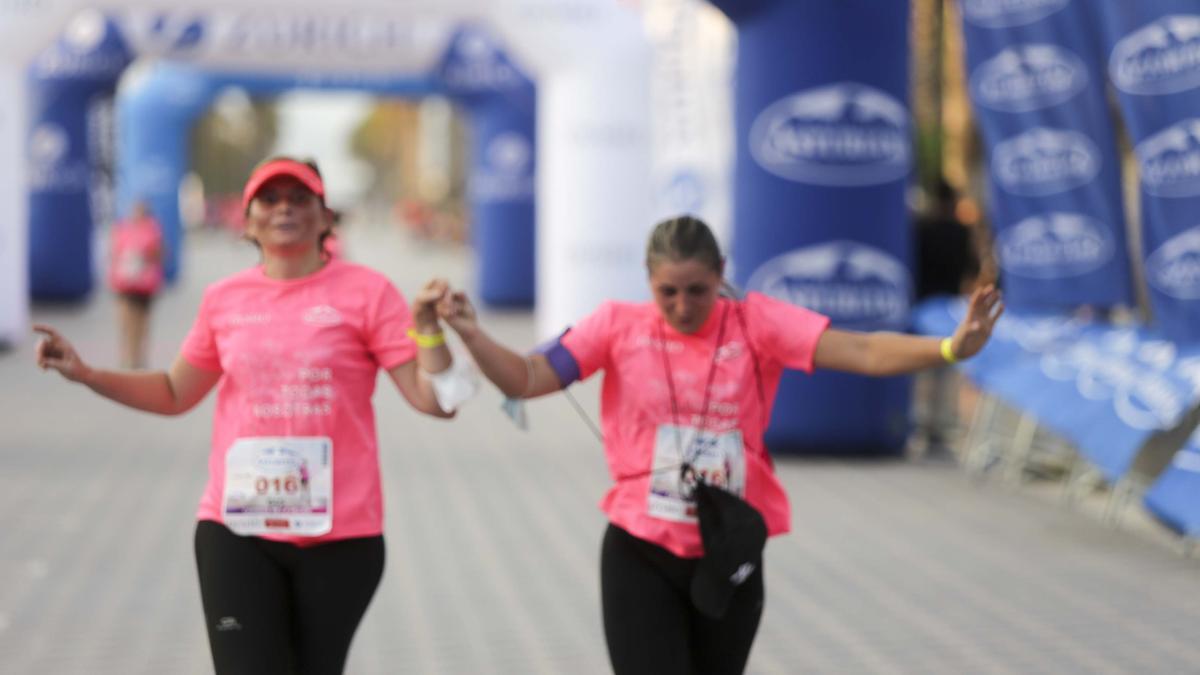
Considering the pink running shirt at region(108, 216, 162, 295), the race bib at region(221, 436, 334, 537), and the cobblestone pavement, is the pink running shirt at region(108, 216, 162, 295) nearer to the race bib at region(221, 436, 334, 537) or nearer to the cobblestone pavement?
the cobblestone pavement

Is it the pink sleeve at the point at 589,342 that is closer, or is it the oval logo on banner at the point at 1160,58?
the pink sleeve at the point at 589,342

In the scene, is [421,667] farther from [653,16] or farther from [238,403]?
[653,16]

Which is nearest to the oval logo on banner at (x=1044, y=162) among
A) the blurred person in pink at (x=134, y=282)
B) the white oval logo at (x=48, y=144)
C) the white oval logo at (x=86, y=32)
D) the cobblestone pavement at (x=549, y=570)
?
the cobblestone pavement at (x=549, y=570)

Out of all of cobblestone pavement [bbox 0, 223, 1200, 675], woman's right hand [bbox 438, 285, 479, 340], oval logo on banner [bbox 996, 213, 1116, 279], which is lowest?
cobblestone pavement [bbox 0, 223, 1200, 675]

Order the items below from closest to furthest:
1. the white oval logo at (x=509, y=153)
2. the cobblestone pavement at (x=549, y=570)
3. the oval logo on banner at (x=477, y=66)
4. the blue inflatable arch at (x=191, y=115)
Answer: the cobblestone pavement at (x=549, y=570)
the oval logo on banner at (x=477, y=66)
the blue inflatable arch at (x=191, y=115)
the white oval logo at (x=509, y=153)

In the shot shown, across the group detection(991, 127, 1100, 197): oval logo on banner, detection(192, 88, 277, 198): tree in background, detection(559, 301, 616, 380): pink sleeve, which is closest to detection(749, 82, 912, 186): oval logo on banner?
detection(991, 127, 1100, 197): oval logo on banner

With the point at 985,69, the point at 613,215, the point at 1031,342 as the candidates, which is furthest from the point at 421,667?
the point at 613,215

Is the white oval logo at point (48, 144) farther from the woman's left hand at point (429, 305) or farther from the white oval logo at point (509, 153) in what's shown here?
the woman's left hand at point (429, 305)

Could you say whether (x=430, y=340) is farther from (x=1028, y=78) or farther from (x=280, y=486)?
(x=1028, y=78)

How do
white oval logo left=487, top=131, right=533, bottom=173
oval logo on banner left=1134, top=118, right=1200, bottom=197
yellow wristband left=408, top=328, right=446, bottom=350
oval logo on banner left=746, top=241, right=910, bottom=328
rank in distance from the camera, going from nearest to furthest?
1. yellow wristband left=408, top=328, right=446, bottom=350
2. oval logo on banner left=1134, top=118, right=1200, bottom=197
3. oval logo on banner left=746, top=241, right=910, bottom=328
4. white oval logo left=487, top=131, right=533, bottom=173

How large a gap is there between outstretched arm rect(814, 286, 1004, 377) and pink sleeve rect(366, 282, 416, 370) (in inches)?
38.4

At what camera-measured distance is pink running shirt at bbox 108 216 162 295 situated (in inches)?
595

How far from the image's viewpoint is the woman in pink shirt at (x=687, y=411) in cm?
381

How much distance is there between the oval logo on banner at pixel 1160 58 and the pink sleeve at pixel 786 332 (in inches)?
174
